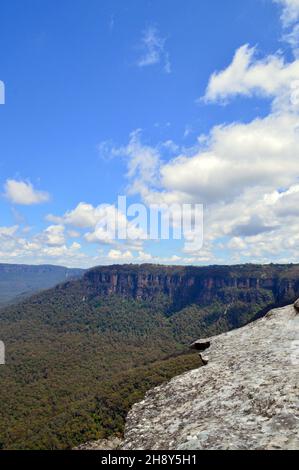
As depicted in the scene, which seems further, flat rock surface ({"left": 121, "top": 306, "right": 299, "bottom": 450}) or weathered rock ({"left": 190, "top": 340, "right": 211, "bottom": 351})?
weathered rock ({"left": 190, "top": 340, "right": 211, "bottom": 351})

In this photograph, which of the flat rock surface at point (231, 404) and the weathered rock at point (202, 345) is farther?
the weathered rock at point (202, 345)

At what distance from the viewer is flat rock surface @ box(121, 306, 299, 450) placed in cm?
474

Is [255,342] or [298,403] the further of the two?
[255,342]

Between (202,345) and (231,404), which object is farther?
(202,345)

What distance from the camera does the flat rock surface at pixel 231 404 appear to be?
474 cm

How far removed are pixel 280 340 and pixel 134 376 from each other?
97.0 m

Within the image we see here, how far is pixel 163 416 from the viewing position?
19.8 ft

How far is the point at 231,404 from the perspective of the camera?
5637 millimetres
